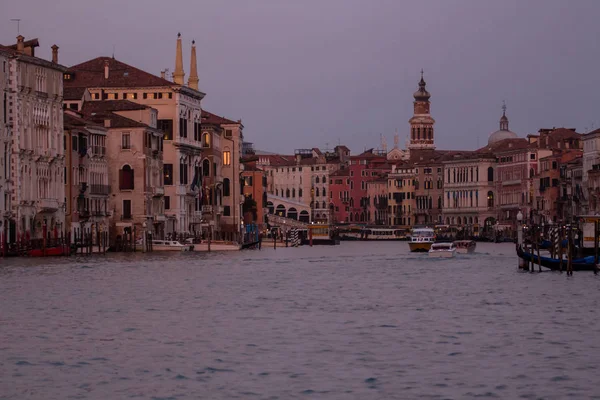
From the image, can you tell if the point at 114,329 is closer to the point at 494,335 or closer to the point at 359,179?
the point at 494,335

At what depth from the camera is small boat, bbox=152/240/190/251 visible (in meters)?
79.1

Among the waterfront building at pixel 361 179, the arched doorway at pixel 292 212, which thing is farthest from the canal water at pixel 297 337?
the waterfront building at pixel 361 179

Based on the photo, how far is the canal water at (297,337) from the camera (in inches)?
921

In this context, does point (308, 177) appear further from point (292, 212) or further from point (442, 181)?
point (442, 181)

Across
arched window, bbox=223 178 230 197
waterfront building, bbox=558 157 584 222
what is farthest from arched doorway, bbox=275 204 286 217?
arched window, bbox=223 178 230 197

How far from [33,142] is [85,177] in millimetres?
8240

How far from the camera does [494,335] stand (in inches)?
1163

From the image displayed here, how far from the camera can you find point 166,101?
297 ft

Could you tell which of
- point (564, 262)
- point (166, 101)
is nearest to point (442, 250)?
point (166, 101)

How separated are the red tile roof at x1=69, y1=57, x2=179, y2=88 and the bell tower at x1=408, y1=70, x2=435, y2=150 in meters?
91.4

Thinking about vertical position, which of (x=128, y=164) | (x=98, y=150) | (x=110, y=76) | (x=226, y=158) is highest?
(x=110, y=76)

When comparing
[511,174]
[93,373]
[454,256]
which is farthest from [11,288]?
[511,174]

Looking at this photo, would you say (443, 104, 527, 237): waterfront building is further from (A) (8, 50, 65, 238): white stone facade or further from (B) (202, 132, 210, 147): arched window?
(A) (8, 50, 65, 238): white stone facade

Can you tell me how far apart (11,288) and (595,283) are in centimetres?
1530
